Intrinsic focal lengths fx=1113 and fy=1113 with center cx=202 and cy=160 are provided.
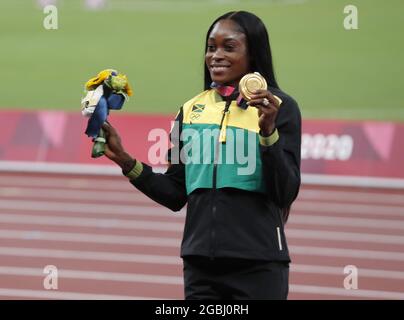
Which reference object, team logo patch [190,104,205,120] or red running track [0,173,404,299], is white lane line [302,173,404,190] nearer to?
red running track [0,173,404,299]

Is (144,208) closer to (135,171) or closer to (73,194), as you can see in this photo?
(73,194)

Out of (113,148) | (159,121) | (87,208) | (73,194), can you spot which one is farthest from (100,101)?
(159,121)

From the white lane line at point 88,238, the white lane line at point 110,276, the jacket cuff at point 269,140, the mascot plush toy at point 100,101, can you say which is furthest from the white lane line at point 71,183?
the jacket cuff at point 269,140

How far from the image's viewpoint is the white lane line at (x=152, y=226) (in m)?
6.02

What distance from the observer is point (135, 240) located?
6.12 m

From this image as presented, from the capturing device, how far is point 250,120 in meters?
3.14

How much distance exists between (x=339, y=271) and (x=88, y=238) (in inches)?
55.1

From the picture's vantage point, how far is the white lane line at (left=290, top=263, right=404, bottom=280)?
577 cm

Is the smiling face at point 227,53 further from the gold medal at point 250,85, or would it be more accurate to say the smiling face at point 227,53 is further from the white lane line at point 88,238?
the white lane line at point 88,238

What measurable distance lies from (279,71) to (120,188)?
1.34m

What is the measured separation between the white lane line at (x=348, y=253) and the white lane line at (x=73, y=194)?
1018mm
